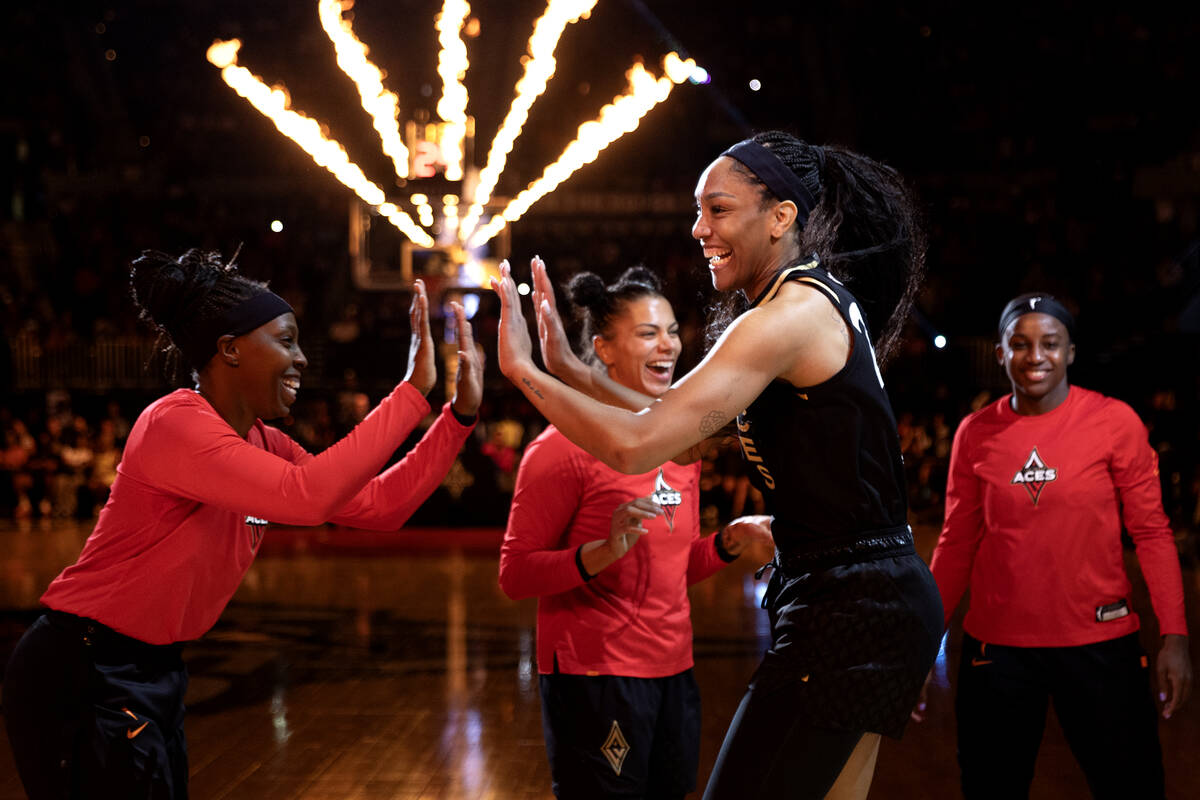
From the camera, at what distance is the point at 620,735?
2.74 metres

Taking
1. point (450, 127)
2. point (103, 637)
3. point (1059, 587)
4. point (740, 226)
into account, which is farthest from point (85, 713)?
point (450, 127)

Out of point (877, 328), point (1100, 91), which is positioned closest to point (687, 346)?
point (1100, 91)

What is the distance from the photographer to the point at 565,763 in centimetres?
277

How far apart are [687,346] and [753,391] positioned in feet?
42.6

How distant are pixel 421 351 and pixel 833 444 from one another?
103cm

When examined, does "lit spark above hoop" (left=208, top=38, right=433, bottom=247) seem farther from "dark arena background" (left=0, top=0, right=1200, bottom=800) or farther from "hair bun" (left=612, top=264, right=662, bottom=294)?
"hair bun" (left=612, top=264, right=662, bottom=294)

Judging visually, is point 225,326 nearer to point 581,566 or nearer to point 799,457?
point 581,566

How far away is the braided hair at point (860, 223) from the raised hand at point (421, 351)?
87cm

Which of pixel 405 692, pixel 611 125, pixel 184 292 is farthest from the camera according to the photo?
pixel 611 125

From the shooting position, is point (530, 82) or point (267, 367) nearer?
point (267, 367)

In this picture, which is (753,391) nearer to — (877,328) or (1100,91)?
(877,328)

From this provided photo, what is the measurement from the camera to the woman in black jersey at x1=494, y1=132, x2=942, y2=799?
191cm

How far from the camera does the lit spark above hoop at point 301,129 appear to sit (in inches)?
393

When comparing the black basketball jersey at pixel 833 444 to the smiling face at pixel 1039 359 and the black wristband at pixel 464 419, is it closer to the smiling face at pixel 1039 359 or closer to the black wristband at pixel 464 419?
the black wristband at pixel 464 419
